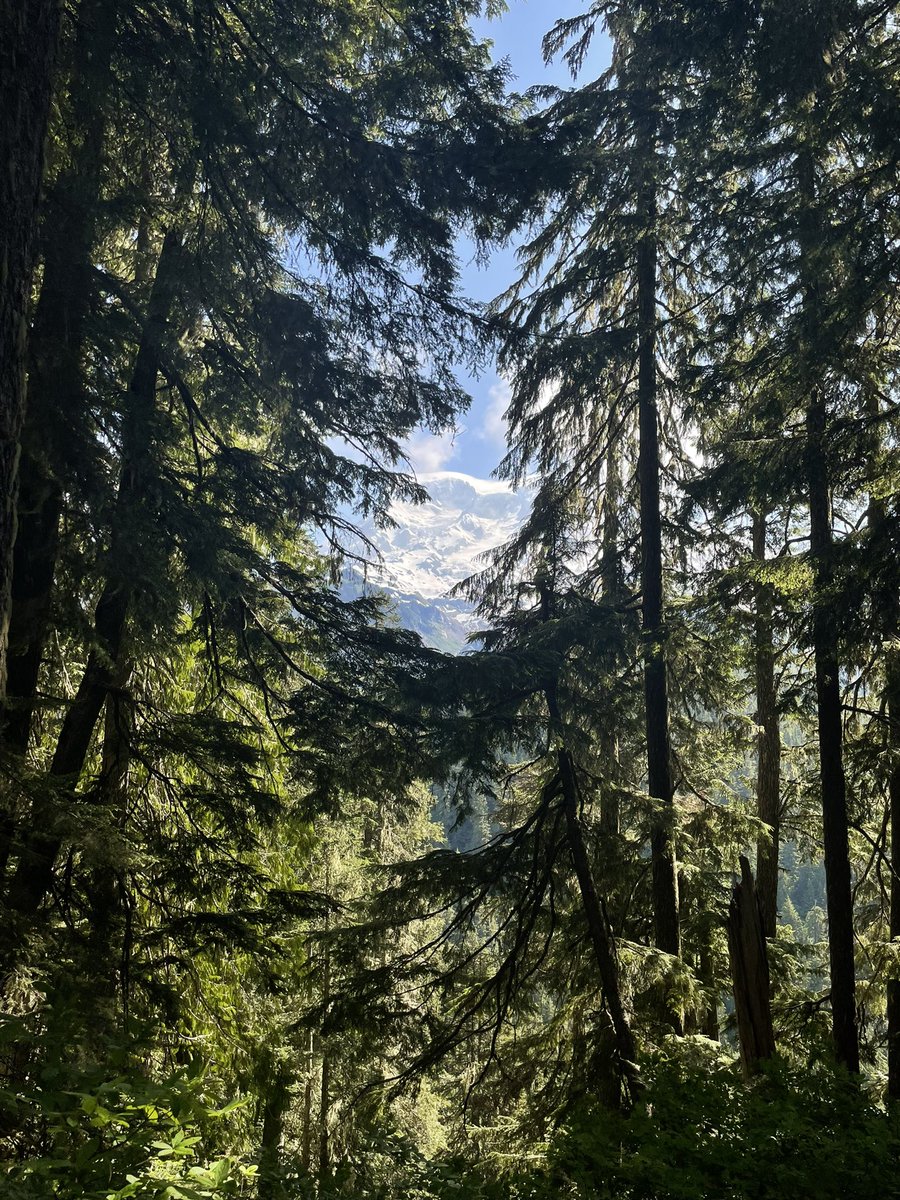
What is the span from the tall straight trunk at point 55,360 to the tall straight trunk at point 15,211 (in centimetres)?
152

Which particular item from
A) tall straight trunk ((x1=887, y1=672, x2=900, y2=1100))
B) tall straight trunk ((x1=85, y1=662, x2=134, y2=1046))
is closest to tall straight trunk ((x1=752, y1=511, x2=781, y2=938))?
tall straight trunk ((x1=887, y1=672, x2=900, y2=1100))

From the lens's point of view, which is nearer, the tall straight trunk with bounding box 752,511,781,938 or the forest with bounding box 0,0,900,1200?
the forest with bounding box 0,0,900,1200

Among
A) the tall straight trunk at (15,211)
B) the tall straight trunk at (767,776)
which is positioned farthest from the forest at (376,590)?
the tall straight trunk at (767,776)

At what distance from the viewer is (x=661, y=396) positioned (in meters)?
9.26

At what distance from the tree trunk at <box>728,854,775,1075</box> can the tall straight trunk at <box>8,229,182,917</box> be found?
4.35 metres

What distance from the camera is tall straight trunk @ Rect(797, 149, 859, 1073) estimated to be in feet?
18.3

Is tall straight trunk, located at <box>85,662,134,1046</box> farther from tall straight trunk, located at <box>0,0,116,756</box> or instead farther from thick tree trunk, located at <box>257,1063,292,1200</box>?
thick tree trunk, located at <box>257,1063,292,1200</box>

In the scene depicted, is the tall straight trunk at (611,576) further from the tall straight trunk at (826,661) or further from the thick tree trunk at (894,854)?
the thick tree trunk at (894,854)

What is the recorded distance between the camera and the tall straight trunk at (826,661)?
18.3 ft

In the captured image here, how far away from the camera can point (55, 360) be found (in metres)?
4.82

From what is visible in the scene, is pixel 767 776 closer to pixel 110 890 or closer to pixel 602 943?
pixel 602 943

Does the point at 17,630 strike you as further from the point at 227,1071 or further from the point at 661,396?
the point at 661,396

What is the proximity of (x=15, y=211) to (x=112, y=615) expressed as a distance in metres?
3.41

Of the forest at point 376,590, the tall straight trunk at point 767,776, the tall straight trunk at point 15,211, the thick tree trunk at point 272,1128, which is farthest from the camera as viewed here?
the tall straight trunk at point 767,776
